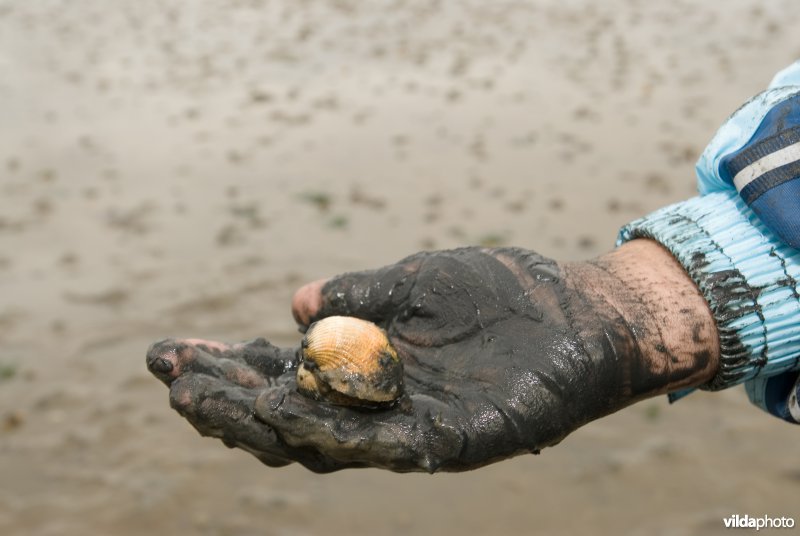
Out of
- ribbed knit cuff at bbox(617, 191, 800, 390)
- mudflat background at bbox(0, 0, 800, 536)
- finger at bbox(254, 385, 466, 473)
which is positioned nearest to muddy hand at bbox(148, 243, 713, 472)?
finger at bbox(254, 385, 466, 473)

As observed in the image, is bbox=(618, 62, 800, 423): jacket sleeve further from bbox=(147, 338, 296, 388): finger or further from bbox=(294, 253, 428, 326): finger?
bbox=(147, 338, 296, 388): finger

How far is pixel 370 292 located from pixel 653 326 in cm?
83

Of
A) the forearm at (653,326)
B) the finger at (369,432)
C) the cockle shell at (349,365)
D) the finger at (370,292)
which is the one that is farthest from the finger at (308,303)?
the forearm at (653,326)

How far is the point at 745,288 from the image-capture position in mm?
2285

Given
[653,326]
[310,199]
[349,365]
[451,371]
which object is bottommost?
[653,326]

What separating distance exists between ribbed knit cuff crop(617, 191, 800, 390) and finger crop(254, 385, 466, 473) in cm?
83

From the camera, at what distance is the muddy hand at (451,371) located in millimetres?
2057

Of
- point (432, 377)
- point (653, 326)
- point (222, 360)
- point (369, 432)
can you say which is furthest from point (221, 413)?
point (653, 326)

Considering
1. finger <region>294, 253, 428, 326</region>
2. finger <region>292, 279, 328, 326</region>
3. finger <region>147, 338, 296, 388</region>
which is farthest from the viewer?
finger <region>292, 279, 328, 326</region>

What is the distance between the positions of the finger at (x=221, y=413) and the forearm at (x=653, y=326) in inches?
35.0

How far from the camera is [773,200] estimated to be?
7.46 feet

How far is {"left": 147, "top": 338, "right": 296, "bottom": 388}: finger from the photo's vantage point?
2211 millimetres

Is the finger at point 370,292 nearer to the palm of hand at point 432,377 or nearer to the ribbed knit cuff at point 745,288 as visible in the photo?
the palm of hand at point 432,377

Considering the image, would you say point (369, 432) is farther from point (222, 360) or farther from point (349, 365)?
point (222, 360)
